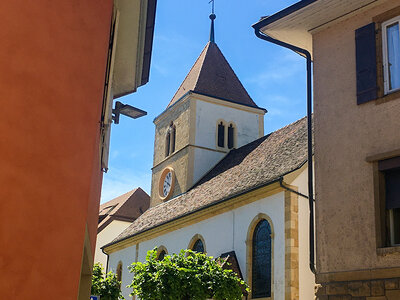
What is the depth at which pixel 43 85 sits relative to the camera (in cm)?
490

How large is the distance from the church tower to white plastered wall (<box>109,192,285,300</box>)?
6.00 meters

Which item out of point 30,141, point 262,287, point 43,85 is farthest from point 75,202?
point 262,287

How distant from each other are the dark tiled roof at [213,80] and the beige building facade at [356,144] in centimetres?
2474

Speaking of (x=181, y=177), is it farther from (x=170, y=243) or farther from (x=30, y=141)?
(x=30, y=141)

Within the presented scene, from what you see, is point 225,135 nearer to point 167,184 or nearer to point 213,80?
point 213,80

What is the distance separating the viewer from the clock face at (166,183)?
112 feet

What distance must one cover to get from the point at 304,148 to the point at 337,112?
12.5 meters

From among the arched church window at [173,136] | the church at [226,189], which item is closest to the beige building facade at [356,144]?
the church at [226,189]

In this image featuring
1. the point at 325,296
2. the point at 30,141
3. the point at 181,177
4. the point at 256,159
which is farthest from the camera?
the point at 181,177

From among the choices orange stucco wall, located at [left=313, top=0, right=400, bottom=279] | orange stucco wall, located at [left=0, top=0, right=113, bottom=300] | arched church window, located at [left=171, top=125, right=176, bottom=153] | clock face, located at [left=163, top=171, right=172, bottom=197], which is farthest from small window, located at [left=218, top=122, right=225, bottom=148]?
orange stucco wall, located at [left=0, top=0, right=113, bottom=300]

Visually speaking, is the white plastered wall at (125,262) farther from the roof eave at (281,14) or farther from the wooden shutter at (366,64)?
the wooden shutter at (366,64)

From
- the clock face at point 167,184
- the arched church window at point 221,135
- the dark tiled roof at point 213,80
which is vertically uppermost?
the dark tiled roof at point 213,80

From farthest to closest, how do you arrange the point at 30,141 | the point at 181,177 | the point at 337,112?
1. the point at 181,177
2. the point at 337,112
3. the point at 30,141

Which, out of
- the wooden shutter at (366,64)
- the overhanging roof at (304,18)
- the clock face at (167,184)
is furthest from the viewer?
the clock face at (167,184)
